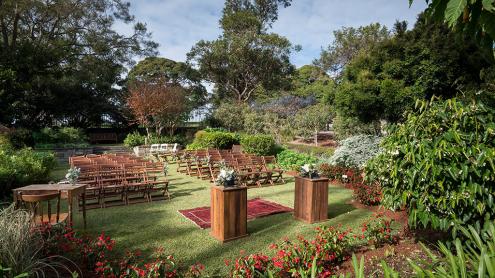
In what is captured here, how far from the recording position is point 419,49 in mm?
9648

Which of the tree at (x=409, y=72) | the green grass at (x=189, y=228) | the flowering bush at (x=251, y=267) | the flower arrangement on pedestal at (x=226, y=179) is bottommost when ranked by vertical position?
the green grass at (x=189, y=228)

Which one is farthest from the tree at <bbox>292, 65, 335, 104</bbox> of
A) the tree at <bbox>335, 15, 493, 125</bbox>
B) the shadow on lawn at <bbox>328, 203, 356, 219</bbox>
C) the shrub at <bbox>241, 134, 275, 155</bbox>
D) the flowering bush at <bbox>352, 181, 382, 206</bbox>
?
the shadow on lawn at <bbox>328, 203, 356, 219</bbox>

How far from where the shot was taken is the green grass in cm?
513

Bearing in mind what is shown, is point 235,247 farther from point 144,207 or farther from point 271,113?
point 271,113

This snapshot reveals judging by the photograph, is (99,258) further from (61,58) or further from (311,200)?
(61,58)

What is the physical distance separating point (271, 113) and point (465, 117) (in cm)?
1989

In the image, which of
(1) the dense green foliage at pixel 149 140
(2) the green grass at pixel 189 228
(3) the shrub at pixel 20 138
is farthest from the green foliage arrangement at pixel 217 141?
(2) the green grass at pixel 189 228

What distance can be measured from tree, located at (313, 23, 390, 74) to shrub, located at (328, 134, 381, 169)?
2066 centimetres

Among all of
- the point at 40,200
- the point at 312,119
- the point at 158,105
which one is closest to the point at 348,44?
the point at 312,119

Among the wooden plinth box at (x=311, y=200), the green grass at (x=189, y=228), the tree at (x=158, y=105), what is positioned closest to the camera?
the green grass at (x=189, y=228)

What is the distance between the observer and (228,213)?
18.4 feet

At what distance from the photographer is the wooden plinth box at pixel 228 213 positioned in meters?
5.55

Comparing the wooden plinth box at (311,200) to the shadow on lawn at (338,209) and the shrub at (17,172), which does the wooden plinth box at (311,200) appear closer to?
the shadow on lawn at (338,209)

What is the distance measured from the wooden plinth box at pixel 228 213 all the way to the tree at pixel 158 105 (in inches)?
726
